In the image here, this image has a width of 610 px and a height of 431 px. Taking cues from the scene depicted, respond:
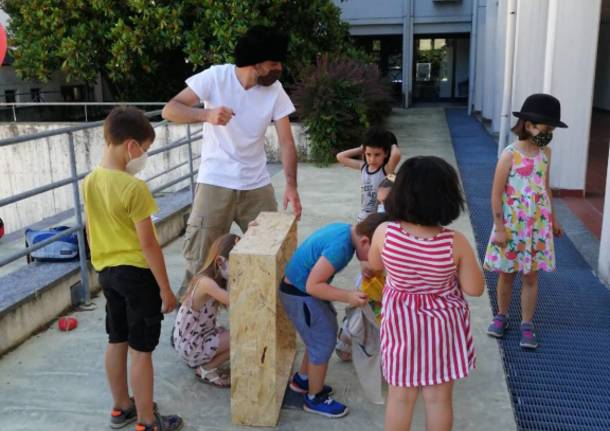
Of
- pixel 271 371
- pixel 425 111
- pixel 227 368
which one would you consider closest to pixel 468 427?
pixel 271 371

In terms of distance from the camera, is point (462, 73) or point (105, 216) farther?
point (462, 73)

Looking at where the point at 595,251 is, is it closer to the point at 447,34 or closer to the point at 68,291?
the point at 68,291

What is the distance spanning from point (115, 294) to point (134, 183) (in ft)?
1.63

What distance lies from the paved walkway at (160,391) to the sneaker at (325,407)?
3 centimetres

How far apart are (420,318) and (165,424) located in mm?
1210

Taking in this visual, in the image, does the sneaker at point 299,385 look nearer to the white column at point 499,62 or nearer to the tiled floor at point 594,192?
the tiled floor at point 594,192

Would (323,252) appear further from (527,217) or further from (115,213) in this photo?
(527,217)

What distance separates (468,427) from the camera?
2.58 m

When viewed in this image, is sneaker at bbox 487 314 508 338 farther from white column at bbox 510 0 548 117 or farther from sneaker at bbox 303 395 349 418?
white column at bbox 510 0 548 117

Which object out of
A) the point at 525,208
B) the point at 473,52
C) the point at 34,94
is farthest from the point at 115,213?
the point at 473,52

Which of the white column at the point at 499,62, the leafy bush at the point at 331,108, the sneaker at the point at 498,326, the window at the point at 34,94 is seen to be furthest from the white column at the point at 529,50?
the window at the point at 34,94

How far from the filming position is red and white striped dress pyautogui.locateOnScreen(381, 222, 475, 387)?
6.75 ft

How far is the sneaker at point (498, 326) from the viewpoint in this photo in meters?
3.42

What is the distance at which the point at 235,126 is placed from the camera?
9.92ft
